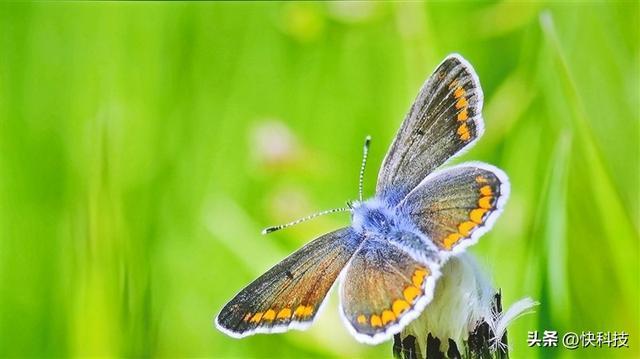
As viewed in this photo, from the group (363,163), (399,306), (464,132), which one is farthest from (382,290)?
(363,163)

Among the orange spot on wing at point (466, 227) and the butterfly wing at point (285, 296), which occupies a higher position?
the orange spot on wing at point (466, 227)

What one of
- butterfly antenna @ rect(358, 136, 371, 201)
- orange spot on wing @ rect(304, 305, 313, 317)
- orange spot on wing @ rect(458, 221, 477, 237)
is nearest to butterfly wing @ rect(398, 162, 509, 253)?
orange spot on wing @ rect(458, 221, 477, 237)

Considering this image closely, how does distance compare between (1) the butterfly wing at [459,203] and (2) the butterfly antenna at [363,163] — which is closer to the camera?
(1) the butterfly wing at [459,203]

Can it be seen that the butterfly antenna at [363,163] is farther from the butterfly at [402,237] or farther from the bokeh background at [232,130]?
the butterfly at [402,237]

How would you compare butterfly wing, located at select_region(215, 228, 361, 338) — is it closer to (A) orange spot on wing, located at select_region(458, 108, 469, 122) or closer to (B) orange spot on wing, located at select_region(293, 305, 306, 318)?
(B) orange spot on wing, located at select_region(293, 305, 306, 318)

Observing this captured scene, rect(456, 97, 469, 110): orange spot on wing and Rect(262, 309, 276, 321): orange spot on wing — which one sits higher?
Rect(456, 97, 469, 110): orange spot on wing

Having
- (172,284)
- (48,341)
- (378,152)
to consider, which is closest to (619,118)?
(378,152)

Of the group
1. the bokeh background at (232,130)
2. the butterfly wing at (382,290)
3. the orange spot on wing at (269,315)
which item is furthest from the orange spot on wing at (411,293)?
the bokeh background at (232,130)
